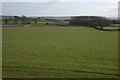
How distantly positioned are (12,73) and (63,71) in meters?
2.48

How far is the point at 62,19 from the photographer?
11550 centimetres

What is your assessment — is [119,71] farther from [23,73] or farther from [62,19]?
[62,19]

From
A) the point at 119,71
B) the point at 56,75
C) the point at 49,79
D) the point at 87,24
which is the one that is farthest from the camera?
the point at 87,24

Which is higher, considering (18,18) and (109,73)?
(18,18)

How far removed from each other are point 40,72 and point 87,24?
9225 centimetres

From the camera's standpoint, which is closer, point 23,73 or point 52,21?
point 23,73

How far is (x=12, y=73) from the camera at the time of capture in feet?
22.8

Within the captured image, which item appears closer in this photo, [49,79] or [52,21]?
[49,79]

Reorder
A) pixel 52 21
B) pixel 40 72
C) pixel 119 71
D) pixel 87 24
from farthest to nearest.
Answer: pixel 52 21, pixel 87 24, pixel 119 71, pixel 40 72

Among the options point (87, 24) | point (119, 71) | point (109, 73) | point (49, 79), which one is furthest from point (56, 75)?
point (87, 24)

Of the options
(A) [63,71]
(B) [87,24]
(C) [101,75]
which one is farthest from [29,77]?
(B) [87,24]

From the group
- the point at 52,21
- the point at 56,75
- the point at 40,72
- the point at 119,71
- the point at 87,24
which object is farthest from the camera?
the point at 52,21

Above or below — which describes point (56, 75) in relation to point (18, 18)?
below

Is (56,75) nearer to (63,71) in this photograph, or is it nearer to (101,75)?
(63,71)
